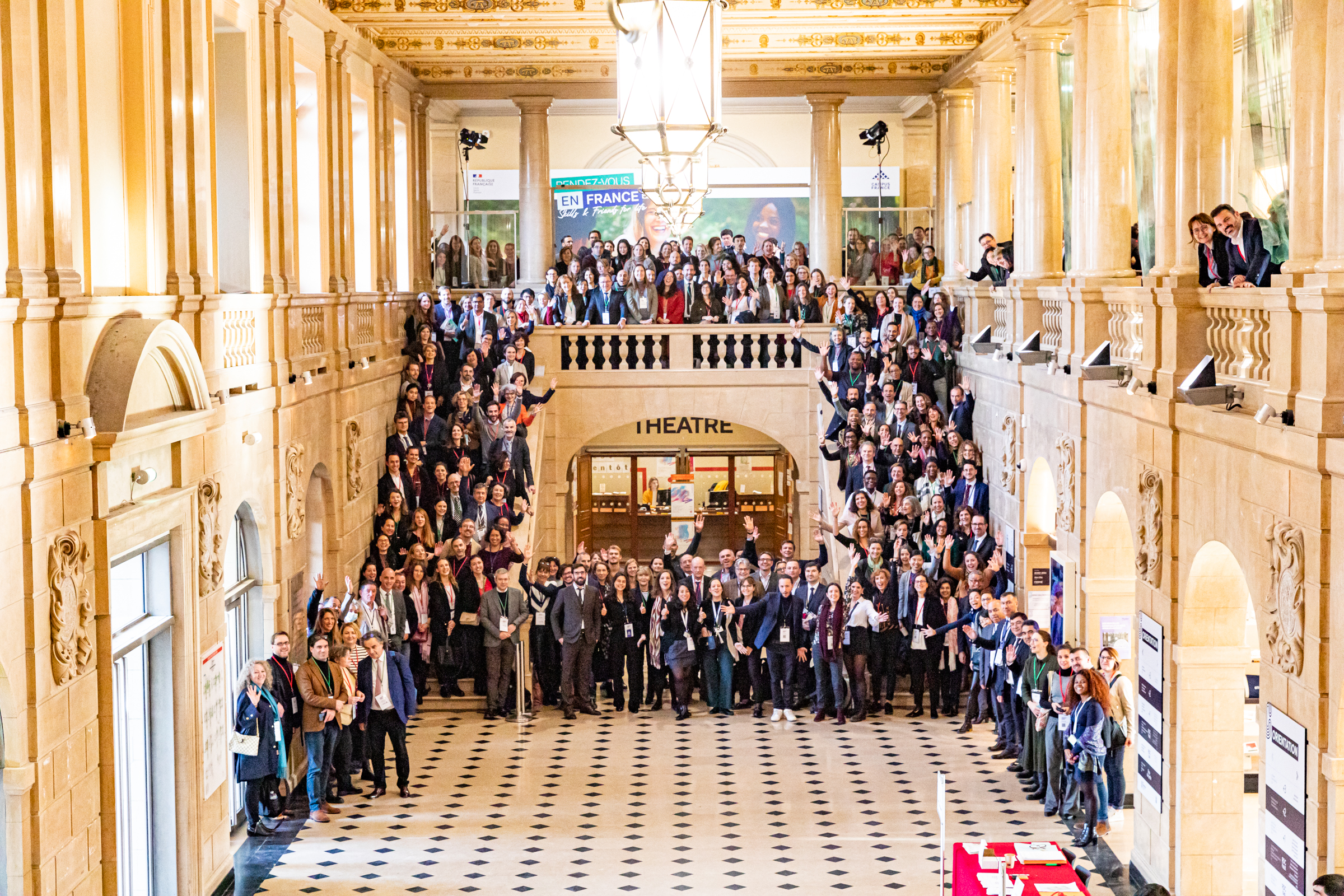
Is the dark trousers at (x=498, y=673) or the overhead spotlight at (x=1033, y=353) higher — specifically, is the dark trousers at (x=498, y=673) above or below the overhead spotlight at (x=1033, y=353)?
below

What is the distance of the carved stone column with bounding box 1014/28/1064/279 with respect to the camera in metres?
17.8

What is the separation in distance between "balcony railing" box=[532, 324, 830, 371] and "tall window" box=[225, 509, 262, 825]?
884 centimetres

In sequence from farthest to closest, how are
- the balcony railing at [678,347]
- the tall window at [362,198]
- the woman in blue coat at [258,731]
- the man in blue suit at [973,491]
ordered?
1. the balcony railing at [678,347]
2. the tall window at [362,198]
3. the man in blue suit at [973,491]
4. the woman in blue coat at [258,731]

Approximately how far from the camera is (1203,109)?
11992 millimetres

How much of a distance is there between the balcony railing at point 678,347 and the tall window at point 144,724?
11.7 m

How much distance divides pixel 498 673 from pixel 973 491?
563 centimetres

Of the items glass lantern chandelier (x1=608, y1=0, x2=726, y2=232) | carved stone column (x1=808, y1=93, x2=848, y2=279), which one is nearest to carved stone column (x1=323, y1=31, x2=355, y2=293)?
carved stone column (x1=808, y1=93, x2=848, y2=279)

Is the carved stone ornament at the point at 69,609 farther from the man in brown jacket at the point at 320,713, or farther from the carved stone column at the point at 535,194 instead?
the carved stone column at the point at 535,194

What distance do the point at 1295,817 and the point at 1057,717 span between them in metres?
4.57

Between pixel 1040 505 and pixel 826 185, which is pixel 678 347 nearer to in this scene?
pixel 826 185

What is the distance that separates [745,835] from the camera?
13.6 meters

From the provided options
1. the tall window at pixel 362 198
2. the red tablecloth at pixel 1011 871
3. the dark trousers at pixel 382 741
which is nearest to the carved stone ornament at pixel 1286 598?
the red tablecloth at pixel 1011 871

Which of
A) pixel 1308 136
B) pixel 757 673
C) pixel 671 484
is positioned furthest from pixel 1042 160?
pixel 671 484

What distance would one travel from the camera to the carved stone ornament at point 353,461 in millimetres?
17609
